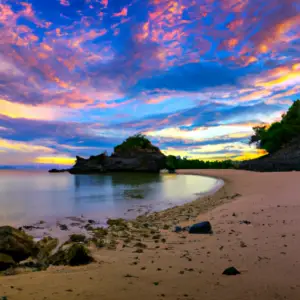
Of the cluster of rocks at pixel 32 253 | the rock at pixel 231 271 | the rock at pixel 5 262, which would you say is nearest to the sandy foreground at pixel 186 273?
the rock at pixel 231 271

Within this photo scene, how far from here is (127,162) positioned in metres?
69.8

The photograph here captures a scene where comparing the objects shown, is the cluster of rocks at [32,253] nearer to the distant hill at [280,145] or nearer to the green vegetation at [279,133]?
the distant hill at [280,145]

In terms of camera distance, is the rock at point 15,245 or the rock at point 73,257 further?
the rock at point 15,245

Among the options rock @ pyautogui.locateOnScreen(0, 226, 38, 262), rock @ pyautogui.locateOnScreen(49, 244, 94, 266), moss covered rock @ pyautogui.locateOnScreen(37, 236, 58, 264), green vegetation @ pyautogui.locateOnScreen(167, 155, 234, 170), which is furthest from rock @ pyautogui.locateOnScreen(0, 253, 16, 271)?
green vegetation @ pyautogui.locateOnScreen(167, 155, 234, 170)

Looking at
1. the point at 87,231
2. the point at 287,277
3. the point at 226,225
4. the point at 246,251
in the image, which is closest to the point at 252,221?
the point at 226,225

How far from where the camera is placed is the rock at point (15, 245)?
563 cm

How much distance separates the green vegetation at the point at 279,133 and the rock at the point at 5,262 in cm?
5685

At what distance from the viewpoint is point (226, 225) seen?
802cm

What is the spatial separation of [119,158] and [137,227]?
6246cm

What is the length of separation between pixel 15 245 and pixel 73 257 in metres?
1.67

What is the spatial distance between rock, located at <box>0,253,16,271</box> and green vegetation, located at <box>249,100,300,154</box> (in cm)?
5685

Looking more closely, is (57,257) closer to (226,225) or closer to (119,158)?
(226,225)

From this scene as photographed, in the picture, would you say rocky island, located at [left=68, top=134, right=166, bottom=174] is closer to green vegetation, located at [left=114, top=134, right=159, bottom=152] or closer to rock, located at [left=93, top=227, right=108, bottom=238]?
Answer: green vegetation, located at [left=114, top=134, right=159, bottom=152]

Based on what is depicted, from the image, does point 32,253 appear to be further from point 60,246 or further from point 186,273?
point 186,273
